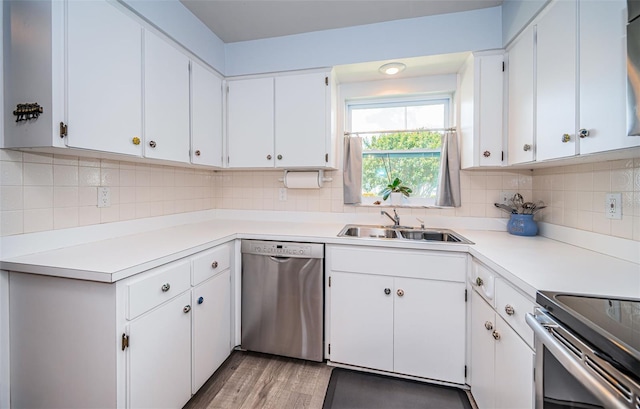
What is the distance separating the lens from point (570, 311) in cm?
75

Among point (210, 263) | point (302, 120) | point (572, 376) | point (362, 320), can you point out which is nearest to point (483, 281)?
point (572, 376)

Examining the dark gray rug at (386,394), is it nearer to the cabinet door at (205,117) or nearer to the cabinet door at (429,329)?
the cabinet door at (429,329)

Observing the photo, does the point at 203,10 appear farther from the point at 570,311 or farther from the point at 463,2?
the point at 570,311

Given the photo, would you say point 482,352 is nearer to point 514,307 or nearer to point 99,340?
point 514,307

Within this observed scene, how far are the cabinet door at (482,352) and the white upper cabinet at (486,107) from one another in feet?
3.06

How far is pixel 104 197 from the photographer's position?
1.60 meters

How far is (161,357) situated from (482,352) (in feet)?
5.15

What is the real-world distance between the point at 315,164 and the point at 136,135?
1.16 metres

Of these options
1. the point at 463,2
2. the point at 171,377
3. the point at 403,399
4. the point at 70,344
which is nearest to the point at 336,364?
the point at 403,399

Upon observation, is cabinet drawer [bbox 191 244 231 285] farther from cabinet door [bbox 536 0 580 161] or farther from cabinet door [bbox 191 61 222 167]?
cabinet door [bbox 536 0 580 161]

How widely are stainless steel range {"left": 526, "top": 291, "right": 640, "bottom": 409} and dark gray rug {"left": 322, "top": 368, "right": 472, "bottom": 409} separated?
809 mm

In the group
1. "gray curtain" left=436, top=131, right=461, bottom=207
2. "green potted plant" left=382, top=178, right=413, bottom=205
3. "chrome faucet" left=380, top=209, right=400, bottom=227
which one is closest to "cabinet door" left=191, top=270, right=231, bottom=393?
"chrome faucet" left=380, top=209, right=400, bottom=227

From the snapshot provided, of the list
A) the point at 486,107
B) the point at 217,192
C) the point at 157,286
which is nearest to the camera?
the point at 157,286

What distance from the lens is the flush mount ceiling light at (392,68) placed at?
2.03 meters
